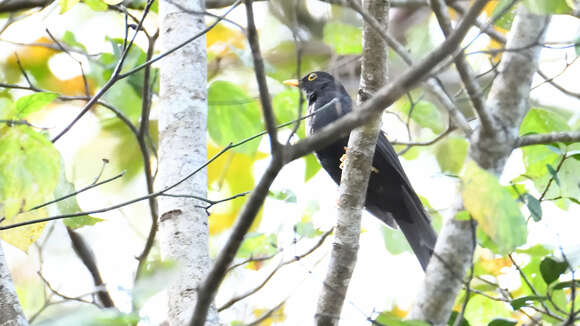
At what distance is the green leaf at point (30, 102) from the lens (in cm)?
237

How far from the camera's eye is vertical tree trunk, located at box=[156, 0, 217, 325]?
2.86 meters

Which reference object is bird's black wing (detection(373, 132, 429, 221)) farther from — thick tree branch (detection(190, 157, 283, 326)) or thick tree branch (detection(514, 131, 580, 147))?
thick tree branch (detection(190, 157, 283, 326))

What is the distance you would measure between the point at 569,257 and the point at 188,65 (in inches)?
75.5

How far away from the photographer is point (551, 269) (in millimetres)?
2738

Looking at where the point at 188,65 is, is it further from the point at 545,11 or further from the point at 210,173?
the point at 210,173

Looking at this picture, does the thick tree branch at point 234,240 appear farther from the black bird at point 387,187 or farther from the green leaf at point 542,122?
the black bird at point 387,187

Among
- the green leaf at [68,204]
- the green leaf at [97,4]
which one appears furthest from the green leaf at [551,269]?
the green leaf at [97,4]

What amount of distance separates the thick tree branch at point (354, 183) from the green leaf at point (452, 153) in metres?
1.95

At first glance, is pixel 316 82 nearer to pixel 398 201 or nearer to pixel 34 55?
pixel 398 201

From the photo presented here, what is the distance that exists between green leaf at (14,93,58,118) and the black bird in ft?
8.44

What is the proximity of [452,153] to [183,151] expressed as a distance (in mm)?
2352

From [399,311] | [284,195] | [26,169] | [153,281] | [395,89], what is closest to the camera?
[153,281]

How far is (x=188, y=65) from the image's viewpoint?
3510 mm

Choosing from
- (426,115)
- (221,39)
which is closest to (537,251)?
(426,115)
